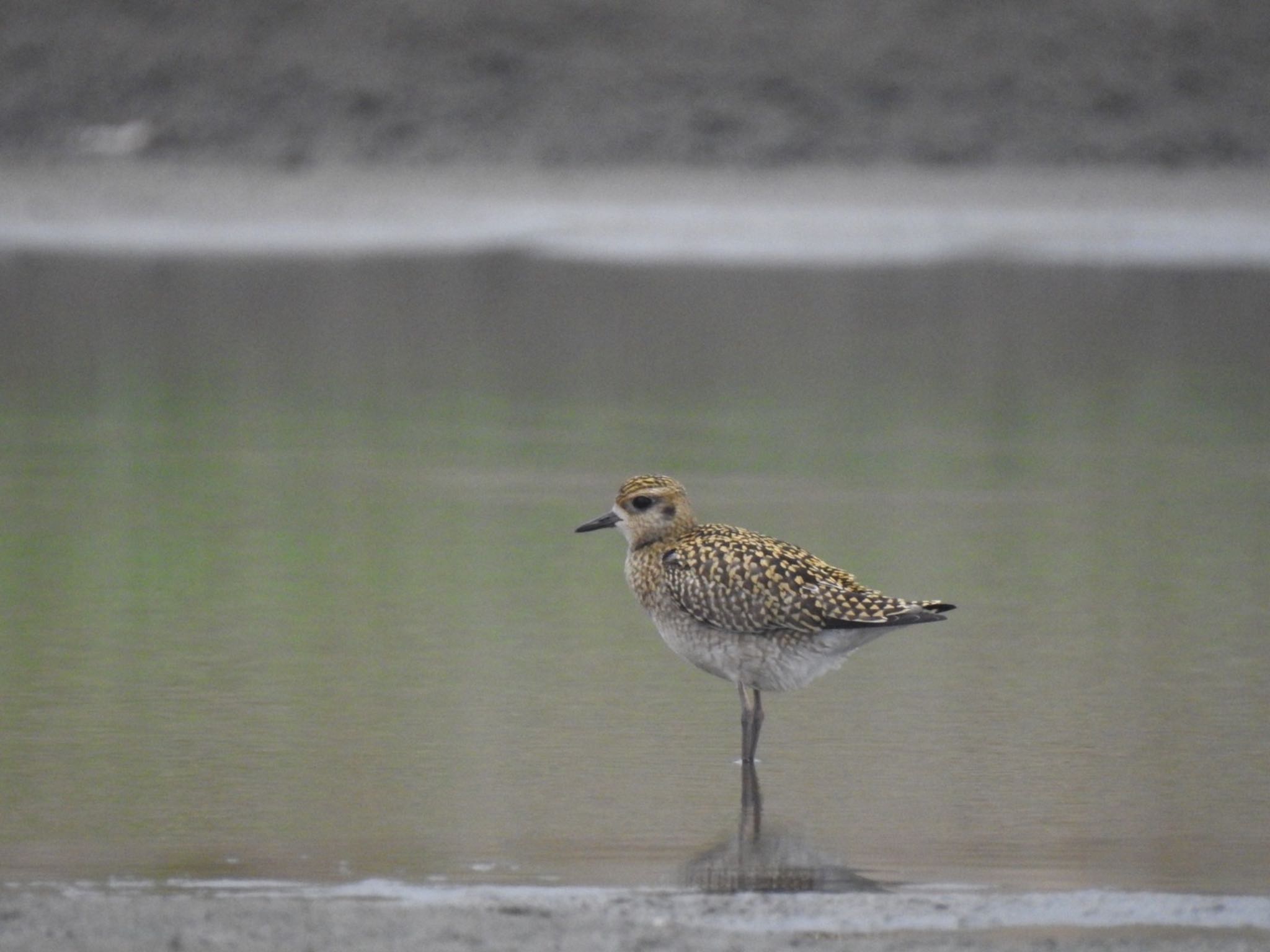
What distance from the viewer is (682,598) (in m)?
7.44

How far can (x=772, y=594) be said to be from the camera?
7.30 m

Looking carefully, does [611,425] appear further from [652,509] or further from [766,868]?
[766,868]

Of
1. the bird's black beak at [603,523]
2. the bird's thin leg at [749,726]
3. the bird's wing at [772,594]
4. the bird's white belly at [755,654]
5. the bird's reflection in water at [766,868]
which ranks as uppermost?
the bird's black beak at [603,523]

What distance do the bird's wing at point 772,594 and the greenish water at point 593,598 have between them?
0.44 meters

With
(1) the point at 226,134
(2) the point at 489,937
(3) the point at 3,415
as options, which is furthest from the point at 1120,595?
(1) the point at 226,134

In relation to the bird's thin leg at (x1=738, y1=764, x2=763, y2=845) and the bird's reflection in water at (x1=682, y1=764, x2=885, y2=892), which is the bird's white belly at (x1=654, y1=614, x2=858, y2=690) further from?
the bird's reflection in water at (x1=682, y1=764, x2=885, y2=892)

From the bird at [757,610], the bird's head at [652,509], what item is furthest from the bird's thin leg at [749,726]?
the bird's head at [652,509]

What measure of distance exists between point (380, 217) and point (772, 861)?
22431 millimetres

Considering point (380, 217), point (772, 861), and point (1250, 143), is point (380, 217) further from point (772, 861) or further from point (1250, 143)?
point (772, 861)

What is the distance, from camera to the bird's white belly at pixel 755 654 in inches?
290

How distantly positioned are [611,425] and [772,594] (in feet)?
27.3

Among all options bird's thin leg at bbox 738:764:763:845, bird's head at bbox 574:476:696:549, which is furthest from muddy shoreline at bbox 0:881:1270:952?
bird's head at bbox 574:476:696:549

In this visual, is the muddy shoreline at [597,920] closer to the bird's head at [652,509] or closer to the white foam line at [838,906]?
the white foam line at [838,906]

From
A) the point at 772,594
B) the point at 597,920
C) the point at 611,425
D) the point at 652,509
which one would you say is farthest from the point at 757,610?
the point at 611,425
